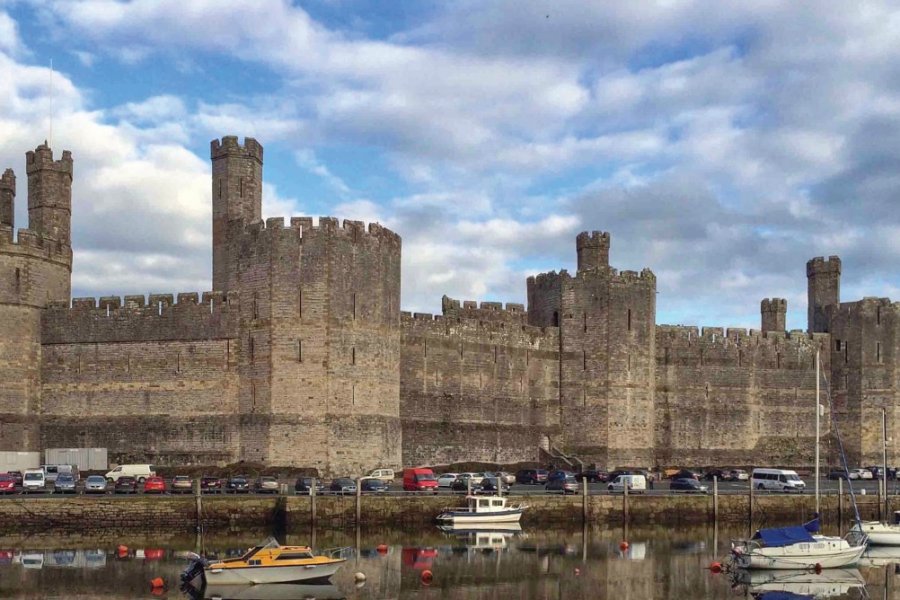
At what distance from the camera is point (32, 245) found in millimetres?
63031

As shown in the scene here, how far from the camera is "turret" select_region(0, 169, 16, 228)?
215 ft

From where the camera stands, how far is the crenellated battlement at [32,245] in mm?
62062

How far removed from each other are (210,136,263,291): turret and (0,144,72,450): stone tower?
8358mm

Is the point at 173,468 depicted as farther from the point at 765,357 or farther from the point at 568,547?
the point at 765,357

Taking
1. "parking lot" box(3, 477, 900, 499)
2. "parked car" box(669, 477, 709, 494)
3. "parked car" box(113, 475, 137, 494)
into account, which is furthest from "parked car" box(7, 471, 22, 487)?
"parked car" box(669, 477, 709, 494)

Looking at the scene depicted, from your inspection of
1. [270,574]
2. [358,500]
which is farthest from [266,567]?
[358,500]

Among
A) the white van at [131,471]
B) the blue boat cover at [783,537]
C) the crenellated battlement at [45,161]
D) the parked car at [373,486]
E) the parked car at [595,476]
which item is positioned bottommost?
the blue boat cover at [783,537]

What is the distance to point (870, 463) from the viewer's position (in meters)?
78.9

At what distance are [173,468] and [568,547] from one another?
21402mm

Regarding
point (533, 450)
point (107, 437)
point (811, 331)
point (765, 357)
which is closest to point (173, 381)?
point (107, 437)

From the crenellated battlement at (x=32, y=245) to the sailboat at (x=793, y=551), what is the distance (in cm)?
3753

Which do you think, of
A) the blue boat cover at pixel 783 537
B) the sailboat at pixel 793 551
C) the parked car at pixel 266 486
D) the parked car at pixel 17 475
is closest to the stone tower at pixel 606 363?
the parked car at pixel 266 486

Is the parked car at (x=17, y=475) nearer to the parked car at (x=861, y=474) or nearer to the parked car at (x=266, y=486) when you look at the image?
the parked car at (x=266, y=486)

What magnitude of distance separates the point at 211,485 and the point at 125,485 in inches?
149
